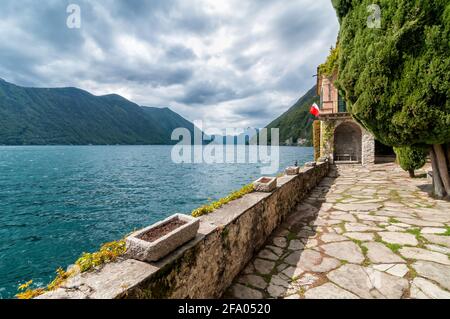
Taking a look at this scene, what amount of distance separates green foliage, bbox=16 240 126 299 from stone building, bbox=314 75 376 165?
19.8 m

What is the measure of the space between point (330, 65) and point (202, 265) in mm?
22886

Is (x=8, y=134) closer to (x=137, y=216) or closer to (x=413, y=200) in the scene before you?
(x=137, y=216)

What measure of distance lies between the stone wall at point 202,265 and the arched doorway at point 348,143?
19.5 m

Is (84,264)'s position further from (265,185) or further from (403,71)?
(403,71)

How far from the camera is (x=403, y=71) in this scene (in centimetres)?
623

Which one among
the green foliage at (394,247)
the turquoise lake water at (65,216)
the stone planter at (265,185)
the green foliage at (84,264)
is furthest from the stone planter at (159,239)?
the turquoise lake water at (65,216)

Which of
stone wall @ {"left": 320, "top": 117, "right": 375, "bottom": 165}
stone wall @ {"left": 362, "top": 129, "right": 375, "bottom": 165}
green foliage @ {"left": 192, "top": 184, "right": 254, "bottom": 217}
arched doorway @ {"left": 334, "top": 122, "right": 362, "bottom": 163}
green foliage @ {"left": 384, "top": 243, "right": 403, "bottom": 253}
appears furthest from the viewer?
arched doorway @ {"left": 334, "top": 122, "right": 362, "bottom": 163}

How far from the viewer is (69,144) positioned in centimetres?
16762

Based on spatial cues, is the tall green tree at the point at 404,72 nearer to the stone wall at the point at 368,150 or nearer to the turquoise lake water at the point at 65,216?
the stone wall at the point at 368,150

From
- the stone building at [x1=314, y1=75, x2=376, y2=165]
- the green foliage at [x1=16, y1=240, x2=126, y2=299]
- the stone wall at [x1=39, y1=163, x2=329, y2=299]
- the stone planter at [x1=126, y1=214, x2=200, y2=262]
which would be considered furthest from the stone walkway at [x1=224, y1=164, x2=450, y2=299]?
the stone building at [x1=314, y1=75, x2=376, y2=165]

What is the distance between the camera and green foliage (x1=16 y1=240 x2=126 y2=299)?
1.75m

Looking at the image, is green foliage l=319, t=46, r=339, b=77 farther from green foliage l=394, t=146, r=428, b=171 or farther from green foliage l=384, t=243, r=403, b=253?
green foliage l=384, t=243, r=403, b=253
